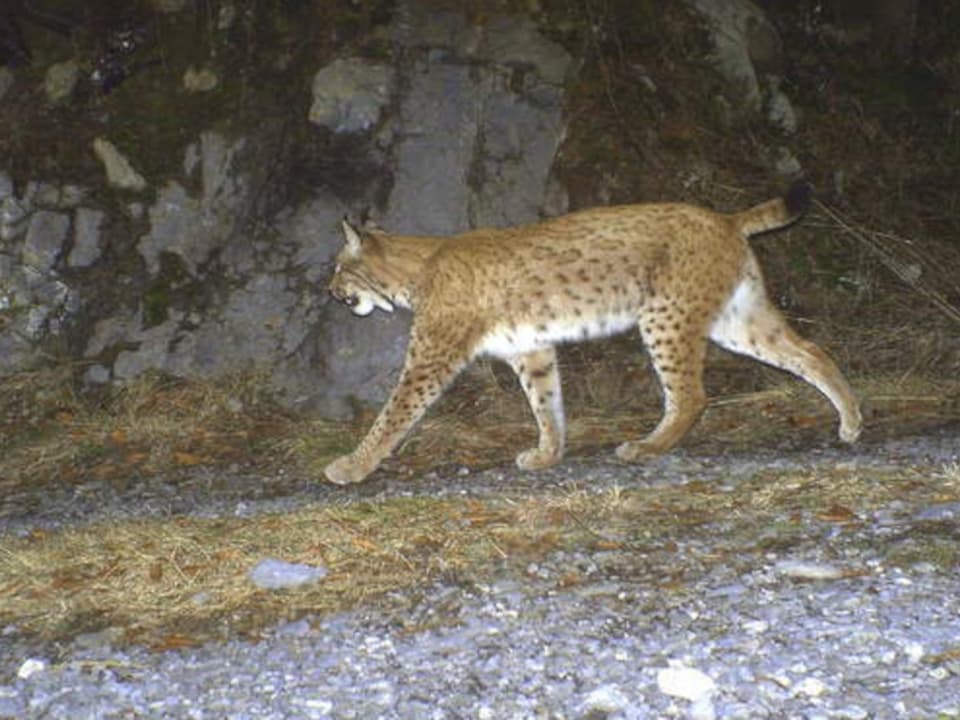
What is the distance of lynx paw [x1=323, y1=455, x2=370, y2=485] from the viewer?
596 centimetres

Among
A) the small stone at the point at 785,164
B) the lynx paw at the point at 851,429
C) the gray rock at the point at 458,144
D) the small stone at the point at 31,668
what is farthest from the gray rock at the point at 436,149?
the small stone at the point at 31,668

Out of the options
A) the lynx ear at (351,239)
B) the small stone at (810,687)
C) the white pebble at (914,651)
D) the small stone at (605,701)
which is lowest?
the small stone at (605,701)

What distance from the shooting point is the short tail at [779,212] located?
6.05 meters

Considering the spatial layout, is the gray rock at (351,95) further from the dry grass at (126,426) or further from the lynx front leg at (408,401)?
the lynx front leg at (408,401)

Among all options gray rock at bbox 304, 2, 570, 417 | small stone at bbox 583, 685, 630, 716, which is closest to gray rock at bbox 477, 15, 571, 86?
gray rock at bbox 304, 2, 570, 417

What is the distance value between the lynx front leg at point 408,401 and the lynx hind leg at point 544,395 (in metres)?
0.41

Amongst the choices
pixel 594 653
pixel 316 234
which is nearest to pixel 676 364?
pixel 316 234

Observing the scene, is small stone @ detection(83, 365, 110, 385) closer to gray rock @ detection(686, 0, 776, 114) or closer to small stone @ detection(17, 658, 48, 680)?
small stone @ detection(17, 658, 48, 680)

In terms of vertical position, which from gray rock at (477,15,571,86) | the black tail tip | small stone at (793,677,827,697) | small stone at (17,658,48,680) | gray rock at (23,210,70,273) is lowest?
small stone at (17,658,48,680)

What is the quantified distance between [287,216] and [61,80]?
5.60 ft

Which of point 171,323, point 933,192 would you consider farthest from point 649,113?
point 171,323

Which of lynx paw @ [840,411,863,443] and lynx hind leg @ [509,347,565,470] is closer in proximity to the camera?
lynx paw @ [840,411,863,443]

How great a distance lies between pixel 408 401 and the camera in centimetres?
613

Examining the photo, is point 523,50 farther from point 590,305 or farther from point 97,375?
point 97,375
